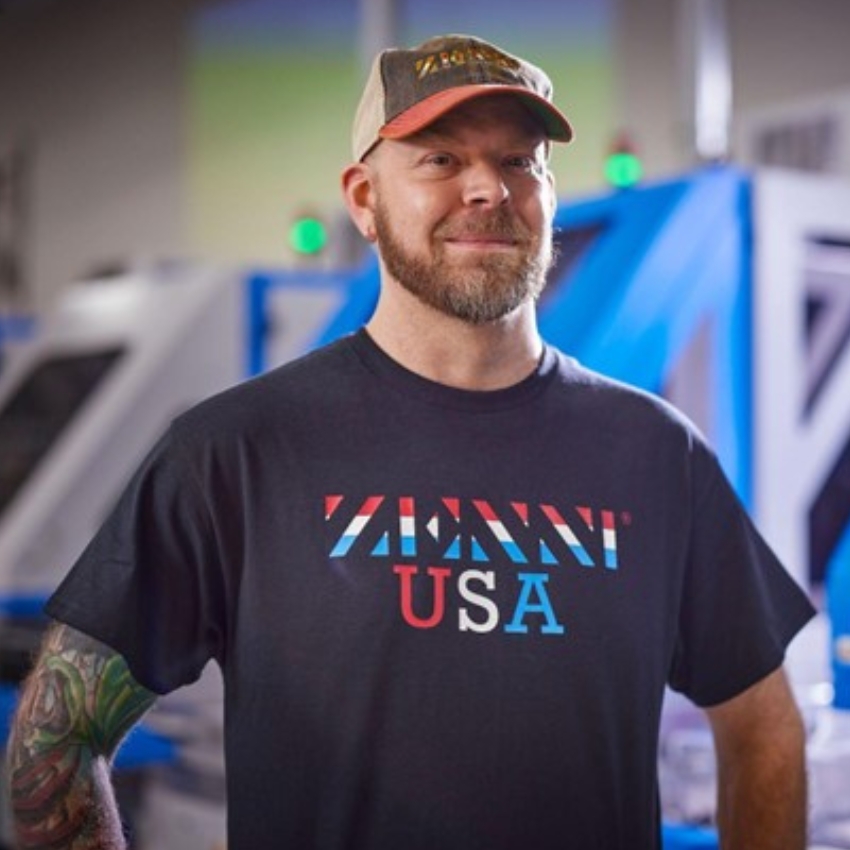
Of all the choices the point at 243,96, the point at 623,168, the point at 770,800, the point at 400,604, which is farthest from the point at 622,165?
the point at 243,96

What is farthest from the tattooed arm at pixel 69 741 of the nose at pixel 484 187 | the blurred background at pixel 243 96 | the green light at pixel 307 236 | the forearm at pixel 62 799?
the blurred background at pixel 243 96

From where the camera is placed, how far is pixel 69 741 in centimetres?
140

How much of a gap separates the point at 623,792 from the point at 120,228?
7072mm

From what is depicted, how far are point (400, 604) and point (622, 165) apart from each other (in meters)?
1.75

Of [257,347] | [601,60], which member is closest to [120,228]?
[601,60]

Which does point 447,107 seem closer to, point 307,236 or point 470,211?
point 470,211

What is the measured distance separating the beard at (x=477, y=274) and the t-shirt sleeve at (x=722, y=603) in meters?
0.27

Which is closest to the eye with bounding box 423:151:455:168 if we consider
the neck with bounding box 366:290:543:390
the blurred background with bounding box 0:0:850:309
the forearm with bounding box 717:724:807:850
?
the neck with bounding box 366:290:543:390

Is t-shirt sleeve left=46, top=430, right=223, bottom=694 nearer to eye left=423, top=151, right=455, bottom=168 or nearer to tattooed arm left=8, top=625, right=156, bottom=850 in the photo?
tattooed arm left=8, top=625, right=156, bottom=850

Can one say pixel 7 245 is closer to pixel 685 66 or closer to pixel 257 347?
pixel 257 347

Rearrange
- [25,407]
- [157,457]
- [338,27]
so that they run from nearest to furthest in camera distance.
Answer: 1. [157,457]
2. [25,407]
3. [338,27]

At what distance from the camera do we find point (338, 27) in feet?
23.7

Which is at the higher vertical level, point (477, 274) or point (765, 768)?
point (477, 274)

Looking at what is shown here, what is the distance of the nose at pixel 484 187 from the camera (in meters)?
1.40
